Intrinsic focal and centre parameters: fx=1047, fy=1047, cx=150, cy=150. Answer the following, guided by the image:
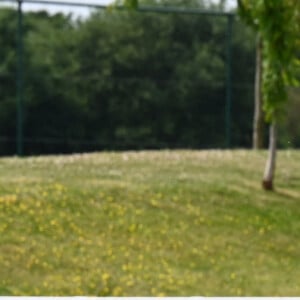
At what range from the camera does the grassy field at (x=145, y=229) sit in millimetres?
8922

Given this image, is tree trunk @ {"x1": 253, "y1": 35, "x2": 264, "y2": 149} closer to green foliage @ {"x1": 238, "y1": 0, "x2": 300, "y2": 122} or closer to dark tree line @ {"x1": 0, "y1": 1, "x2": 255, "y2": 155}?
dark tree line @ {"x1": 0, "y1": 1, "x2": 255, "y2": 155}

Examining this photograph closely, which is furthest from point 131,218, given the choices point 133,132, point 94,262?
point 133,132

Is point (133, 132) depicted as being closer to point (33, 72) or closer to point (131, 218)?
point (33, 72)

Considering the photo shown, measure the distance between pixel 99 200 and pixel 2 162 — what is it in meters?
2.55

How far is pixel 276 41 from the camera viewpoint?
36.8 ft

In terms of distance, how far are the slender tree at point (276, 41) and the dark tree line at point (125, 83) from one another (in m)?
6.27

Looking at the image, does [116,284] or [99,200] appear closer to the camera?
[116,284]

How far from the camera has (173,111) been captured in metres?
24.9

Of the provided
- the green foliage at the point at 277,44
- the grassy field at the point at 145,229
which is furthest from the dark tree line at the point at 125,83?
the green foliage at the point at 277,44

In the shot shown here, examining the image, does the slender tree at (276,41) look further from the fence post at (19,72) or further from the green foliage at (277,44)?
the fence post at (19,72)

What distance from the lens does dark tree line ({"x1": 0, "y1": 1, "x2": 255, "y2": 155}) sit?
22266 mm

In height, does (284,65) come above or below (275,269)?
above

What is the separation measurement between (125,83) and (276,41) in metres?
14.7

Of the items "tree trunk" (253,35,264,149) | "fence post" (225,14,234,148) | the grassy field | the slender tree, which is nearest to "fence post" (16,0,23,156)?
the grassy field
